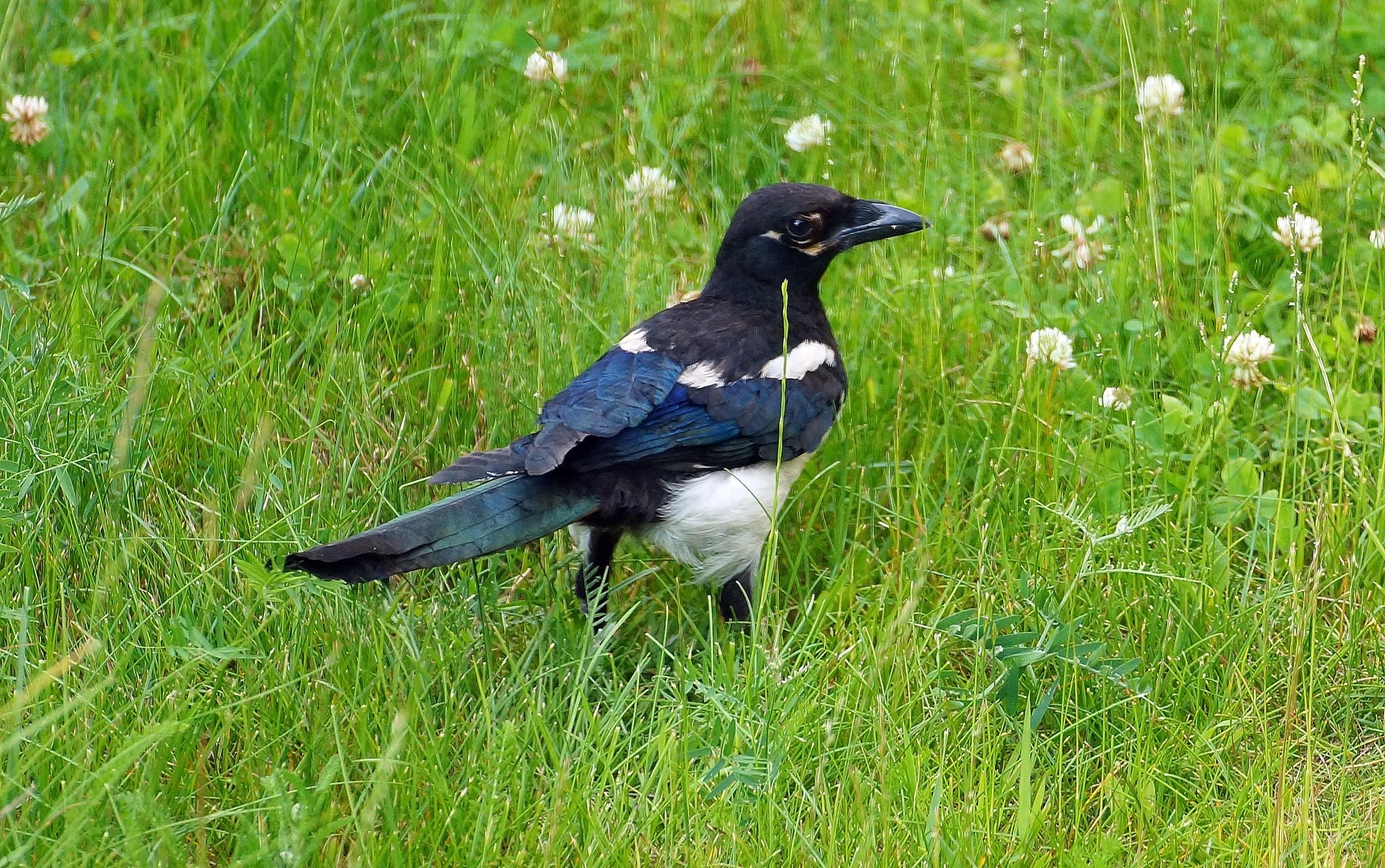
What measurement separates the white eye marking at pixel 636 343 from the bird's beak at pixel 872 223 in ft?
1.83

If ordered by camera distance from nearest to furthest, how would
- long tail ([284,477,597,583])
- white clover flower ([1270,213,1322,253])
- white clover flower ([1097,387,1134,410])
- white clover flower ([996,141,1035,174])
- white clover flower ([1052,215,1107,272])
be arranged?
long tail ([284,477,597,583])
white clover flower ([1097,387,1134,410])
white clover flower ([1270,213,1322,253])
white clover flower ([1052,215,1107,272])
white clover flower ([996,141,1035,174])

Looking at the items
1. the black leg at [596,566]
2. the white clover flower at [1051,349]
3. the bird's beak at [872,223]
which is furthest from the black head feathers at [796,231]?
the black leg at [596,566]

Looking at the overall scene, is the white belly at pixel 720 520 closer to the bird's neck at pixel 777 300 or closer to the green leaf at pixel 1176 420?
the bird's neck at pixel 777 300

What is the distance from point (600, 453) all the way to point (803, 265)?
0.83 m

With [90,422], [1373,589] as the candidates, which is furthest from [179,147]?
[1373,589]

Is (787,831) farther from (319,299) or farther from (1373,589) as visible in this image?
(319,299)

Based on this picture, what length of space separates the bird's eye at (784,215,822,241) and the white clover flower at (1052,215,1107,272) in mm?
947

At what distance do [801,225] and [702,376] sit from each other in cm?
54

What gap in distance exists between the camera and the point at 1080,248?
4.66 metres

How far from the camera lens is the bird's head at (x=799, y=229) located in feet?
13.3

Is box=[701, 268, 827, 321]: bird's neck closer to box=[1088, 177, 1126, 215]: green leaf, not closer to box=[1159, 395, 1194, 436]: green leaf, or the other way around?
box=[1159, 395, 1194, 436]: green leaf

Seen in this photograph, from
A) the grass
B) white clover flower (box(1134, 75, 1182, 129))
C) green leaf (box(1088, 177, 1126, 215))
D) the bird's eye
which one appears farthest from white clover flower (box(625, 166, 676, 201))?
white clover flower (box(1134, 75, 1182, 129))

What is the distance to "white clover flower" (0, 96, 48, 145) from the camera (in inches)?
191

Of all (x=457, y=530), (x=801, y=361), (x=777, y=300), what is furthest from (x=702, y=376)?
(x=457, y=530)
